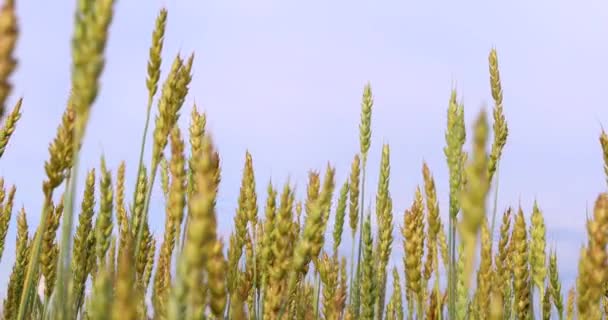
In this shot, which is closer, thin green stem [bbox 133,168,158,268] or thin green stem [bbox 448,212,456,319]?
thin green stem [bbox 133,168,158,268]

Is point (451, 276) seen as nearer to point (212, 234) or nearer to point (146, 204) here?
point (146, 204)

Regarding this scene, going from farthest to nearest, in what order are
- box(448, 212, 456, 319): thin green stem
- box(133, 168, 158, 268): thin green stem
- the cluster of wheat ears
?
box(448, 212, 456, 319): thin green stem, box(133, 168, 158, 268): thin green stem, the cluster of wheat ears

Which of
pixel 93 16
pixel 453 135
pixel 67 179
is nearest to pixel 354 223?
pixel 453 135

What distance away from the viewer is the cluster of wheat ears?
976mm

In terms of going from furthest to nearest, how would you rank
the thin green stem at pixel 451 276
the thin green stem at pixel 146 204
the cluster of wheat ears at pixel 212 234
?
1. the thin green stem at pixel 451 276
2. the thin green stem at pixel 146 204
3. the cluster of wheat ears at pixel 212 234

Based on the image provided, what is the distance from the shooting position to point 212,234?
3.02ft

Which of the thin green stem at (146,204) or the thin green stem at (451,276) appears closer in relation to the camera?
the thin green stem at (146,204)

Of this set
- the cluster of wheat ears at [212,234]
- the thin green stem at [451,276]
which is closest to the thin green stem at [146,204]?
the cluster of wheat ears at [212,234]

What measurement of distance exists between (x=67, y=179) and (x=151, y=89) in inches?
15.0

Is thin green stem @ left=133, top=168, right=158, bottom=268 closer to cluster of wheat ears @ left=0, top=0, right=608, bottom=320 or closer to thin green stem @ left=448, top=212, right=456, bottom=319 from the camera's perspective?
cluster of wheat ears @ left=0, top=0, right=608, bottom=320

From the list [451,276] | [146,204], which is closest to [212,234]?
[146,204]

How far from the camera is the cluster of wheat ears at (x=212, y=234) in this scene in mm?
976

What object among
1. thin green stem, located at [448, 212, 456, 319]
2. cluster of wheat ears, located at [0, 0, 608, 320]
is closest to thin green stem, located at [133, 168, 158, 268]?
cluster of wheat ears, located at [0, 0, 608, 320]

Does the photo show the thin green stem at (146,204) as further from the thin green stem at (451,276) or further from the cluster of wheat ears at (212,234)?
the thin green stem at (451,276)
